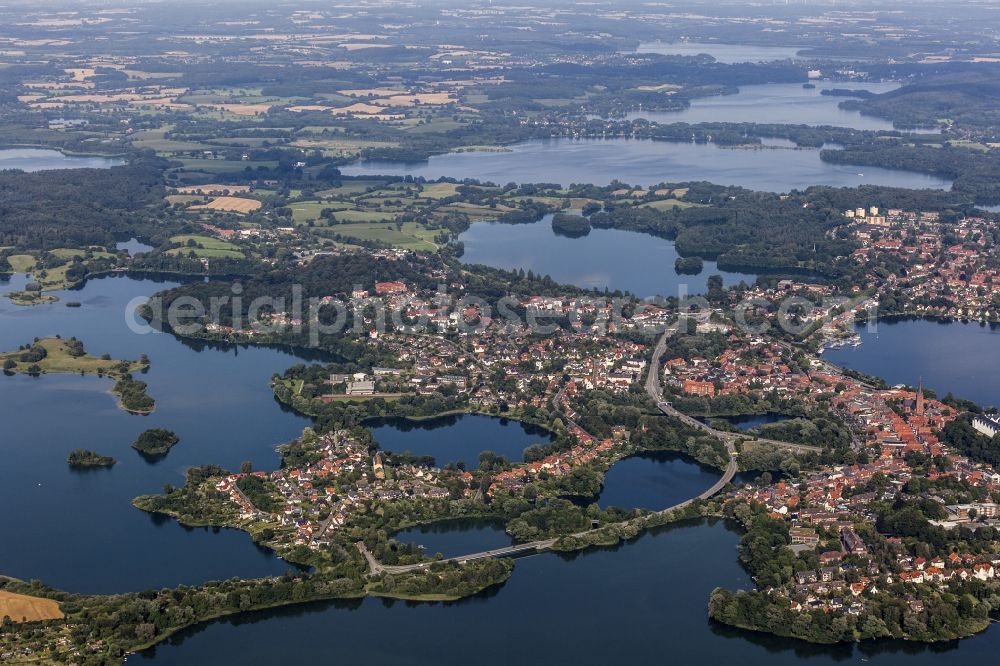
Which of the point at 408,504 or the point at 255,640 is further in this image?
the point at 408,504

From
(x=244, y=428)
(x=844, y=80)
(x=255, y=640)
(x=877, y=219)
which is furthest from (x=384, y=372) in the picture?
(x=844, y=80)

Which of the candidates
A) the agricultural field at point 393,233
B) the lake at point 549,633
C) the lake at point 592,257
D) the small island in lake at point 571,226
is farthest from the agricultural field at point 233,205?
the lake at point 549,633

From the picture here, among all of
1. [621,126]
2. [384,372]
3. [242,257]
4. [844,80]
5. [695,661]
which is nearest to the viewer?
[695,661]

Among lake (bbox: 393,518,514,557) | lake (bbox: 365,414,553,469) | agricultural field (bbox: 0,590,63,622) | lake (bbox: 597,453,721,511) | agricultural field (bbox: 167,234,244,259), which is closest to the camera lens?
agricultural field (bbox: 0,590,63,622)

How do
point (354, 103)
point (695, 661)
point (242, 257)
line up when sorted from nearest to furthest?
point (695, 661)
point (242, 257)
point (354, 103)

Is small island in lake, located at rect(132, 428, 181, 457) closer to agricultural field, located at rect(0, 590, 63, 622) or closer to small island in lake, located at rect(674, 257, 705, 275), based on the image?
agricultural field, located at rect(0, 590, 63, 622)

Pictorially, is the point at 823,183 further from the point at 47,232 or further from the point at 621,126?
the point at 47,232

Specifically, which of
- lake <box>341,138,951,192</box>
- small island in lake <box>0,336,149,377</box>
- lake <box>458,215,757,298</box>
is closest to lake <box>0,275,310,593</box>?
small island in lake <box>0,336,149,377</box>
